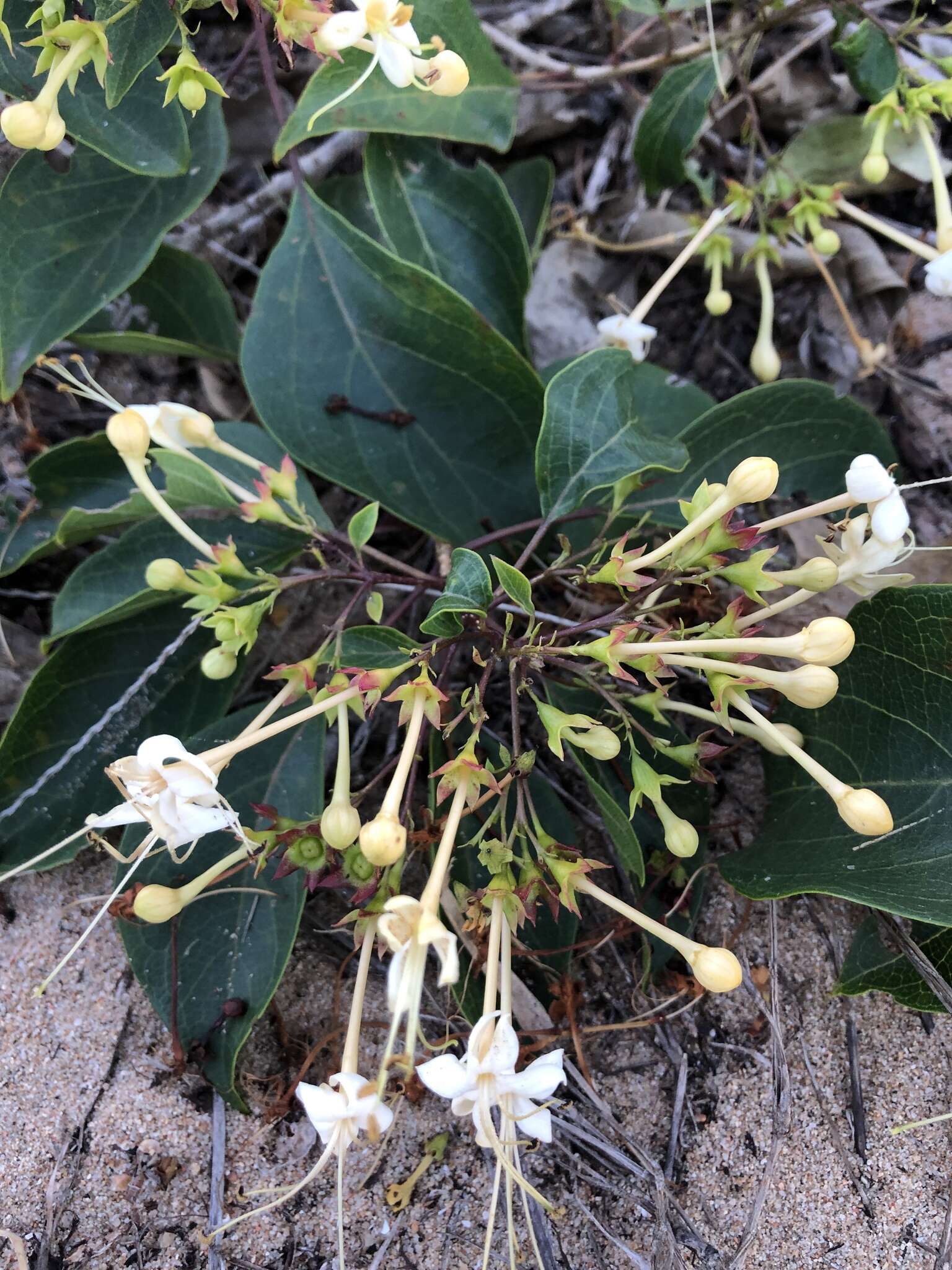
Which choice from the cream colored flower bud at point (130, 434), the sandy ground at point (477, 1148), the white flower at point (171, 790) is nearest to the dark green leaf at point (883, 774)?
the sandy ground at point (477, 1148)

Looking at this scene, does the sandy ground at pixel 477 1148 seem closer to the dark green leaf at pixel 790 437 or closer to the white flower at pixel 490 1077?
the white flower at pixel 490 1077

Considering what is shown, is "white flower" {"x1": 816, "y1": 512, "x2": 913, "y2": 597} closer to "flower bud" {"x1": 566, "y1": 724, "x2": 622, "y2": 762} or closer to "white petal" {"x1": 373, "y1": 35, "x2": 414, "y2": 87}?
"flower bud" {"x1": 566, "y1": 724, "x2": 622, "y2": 762}

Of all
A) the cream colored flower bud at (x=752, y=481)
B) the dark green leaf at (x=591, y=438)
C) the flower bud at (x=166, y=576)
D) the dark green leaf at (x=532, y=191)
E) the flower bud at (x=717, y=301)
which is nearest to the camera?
the cream colored flower bud at (x=752, y=481)

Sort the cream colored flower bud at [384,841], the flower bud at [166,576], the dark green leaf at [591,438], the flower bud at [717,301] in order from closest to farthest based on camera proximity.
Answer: the cream colored flower bud at [384,841] → the flower bud at [166,576] → the dark green leaf at [591,438] → the flower bud at [717,301]

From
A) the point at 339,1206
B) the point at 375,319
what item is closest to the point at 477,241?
the point at 375,319

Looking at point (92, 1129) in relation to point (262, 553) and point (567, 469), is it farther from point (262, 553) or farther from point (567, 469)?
point (567, 469)

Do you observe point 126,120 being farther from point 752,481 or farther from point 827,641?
point 827,641
